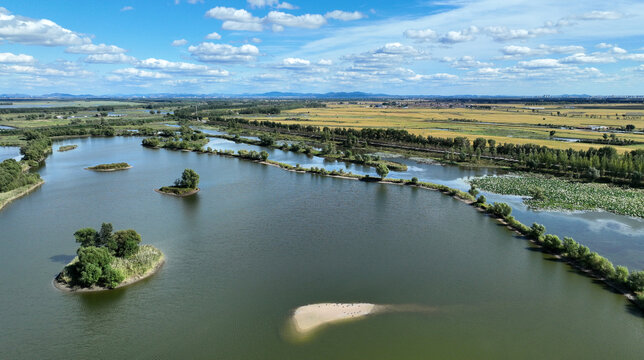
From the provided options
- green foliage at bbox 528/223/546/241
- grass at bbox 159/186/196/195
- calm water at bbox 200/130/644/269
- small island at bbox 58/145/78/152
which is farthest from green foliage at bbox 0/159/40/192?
green foliage at bbox 528/223/546/241

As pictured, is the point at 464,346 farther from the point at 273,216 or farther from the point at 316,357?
the point at 273,216

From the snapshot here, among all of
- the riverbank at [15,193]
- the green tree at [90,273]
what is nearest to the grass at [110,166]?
the riverbank at [15,193]

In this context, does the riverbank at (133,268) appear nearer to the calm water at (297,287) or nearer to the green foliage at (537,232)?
the calm water at (297,287)

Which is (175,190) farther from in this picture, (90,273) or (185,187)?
(90,273)

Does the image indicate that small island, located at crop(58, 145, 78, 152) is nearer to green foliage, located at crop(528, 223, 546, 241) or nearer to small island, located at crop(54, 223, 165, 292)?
small island, located at crop(54, 223, 165, 292)

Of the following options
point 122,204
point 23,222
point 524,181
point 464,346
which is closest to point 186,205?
point 122,204

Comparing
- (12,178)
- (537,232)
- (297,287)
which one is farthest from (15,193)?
(537,232)
